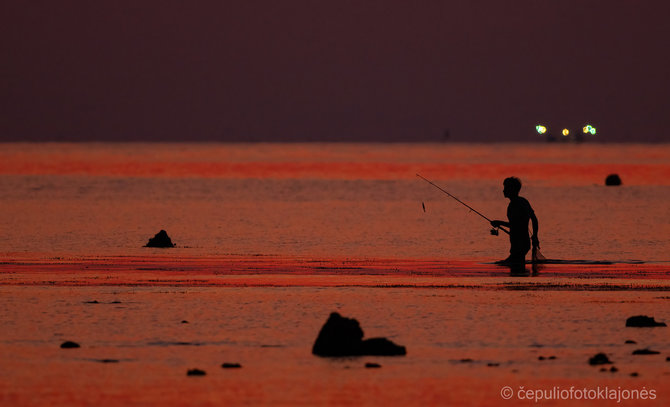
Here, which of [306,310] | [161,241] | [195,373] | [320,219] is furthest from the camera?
[320,219]

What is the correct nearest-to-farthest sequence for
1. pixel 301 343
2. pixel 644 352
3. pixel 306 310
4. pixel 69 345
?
1. pixel 644 352
2. pixel 69 345
3. pixel 301 343
4. pixel 306 310

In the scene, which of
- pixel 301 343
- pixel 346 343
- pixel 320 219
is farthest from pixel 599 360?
pixel 320 219

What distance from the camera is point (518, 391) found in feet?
41.2

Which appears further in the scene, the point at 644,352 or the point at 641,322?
the point at 641,322

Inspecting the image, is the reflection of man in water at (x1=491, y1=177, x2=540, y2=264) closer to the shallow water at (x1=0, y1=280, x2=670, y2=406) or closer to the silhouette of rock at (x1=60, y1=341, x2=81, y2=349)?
the shallow water at (x1=0, y1=280, x2=670, y2=406)

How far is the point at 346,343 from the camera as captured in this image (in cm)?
1452

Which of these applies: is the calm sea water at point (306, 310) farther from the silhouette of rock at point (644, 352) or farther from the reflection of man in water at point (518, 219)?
the reflection of man in water at point (518, 219)

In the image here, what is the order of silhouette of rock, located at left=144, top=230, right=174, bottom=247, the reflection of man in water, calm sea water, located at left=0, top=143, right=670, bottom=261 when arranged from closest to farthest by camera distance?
the reflection of man in water
silhouette of rock, located at left=144, top=230, right=174, bottom=247
calm sea water, located at left=0, top=143, right=670, bottom=261

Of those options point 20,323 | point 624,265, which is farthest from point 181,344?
point 624,265

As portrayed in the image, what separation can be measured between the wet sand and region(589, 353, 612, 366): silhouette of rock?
25cm

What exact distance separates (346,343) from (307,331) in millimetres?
1762

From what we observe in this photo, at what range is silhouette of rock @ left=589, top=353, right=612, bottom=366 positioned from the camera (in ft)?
45.5

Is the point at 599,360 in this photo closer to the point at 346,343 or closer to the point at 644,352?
the point at 644,352

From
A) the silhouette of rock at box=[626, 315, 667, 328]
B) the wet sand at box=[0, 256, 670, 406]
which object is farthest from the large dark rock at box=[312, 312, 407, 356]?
the silhouette of rock at box=[626, 315, 667, 328]
